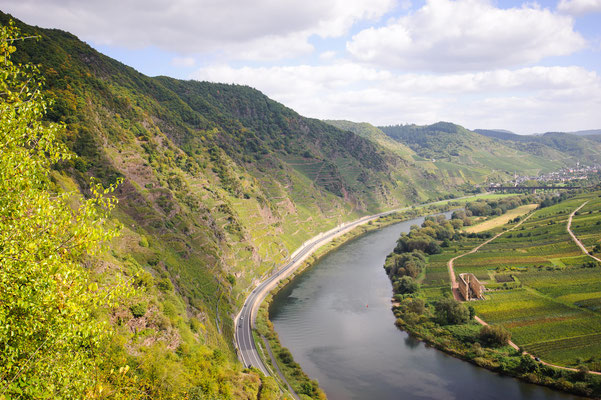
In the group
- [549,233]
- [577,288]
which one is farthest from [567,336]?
[549,233]

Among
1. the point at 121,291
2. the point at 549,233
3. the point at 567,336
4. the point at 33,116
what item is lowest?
the point at 567,336

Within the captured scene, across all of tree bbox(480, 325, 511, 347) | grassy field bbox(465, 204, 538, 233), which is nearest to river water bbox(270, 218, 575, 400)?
tree bbox(480, 325, 511, 347)

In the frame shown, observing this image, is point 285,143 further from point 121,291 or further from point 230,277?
point 121,291

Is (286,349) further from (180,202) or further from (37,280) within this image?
(37,280)

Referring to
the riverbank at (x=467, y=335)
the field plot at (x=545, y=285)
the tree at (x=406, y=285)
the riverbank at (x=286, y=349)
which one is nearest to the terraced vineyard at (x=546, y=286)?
the field plot at (x=545, y=285)

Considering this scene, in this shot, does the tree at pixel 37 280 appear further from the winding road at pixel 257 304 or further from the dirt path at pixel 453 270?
the dirt path at pixel 453 270

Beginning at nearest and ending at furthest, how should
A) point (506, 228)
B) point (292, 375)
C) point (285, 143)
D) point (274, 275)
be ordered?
point (292, 375) < point (274, 275) < point (506, 228) < point (285, 143)

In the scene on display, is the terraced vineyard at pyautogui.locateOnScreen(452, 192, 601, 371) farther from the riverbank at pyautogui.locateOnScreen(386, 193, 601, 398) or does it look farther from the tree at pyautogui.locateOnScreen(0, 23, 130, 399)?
the tree at pyautogui.locateOnScreen(0, 23, 130, 399)
